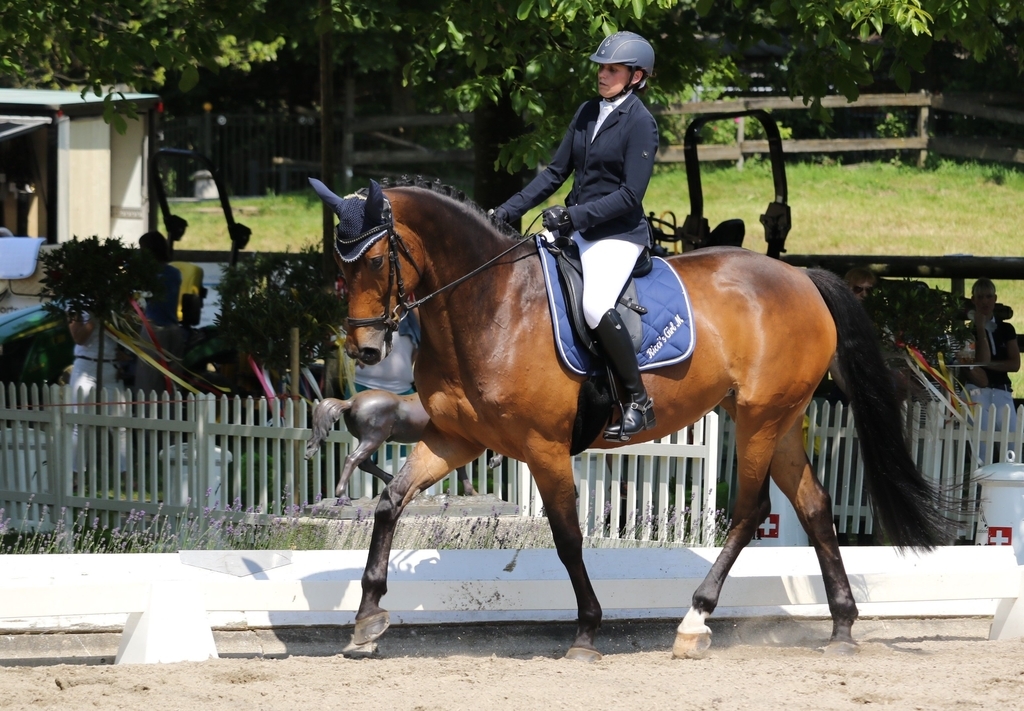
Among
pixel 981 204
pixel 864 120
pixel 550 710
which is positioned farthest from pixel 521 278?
pixel 864 120

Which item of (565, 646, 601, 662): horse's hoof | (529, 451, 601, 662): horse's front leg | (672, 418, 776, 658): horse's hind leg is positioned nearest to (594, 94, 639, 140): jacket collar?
(529, 451, 601, 662): horse's front leg

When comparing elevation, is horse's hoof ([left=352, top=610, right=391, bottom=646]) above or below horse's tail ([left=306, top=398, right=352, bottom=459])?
below

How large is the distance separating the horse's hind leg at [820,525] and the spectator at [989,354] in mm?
3981

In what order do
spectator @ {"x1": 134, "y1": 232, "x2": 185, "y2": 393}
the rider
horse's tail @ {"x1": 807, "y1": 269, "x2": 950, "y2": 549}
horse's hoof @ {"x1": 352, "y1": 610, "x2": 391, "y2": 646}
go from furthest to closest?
spectator @ {"x1": 134, "y1": 232, "x2": 185, "y2": 393}, horse's tail @ {"x1": 807, "y1": 269, "x2": 950, "y2": 549}, horse's hoof @ {"x1": 352, "y1": 610, "x2": 391, "y2": 646}, the rider

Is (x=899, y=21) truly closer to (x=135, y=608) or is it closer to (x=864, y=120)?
(x=135, y=608)

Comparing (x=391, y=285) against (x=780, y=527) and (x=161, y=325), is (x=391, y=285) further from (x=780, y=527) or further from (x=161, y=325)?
(x=161, y=325)

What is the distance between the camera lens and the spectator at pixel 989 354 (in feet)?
31.9

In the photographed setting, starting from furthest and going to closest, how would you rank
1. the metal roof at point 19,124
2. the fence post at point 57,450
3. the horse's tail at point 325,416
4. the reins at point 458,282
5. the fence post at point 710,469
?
the metal roof at point 19,124 < the fence post at point 57,450 < the fence post at point 710,469 < the horse's tail at point 325,416 < the reins at point 458,282

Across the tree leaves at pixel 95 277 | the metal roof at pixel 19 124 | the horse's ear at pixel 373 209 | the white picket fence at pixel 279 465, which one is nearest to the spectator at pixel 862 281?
the white picket fence at pixel 279 465

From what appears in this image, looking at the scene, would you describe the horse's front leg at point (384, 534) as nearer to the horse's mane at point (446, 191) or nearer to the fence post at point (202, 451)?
the horse's mane at point (446, 191)

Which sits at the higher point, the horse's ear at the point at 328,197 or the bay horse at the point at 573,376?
the horse's ear at the point at 328,197

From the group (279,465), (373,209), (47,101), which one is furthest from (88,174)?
(373,209)

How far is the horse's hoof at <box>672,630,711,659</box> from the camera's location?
5.73 meters

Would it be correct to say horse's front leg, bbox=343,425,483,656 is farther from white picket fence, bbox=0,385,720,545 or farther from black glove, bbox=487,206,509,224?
white picket fence, bbox=0,385,720,545
